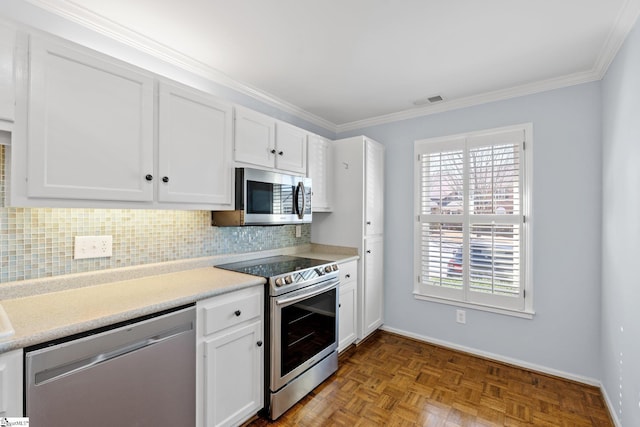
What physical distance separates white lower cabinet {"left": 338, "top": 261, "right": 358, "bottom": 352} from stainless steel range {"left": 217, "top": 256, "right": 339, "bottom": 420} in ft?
0.64

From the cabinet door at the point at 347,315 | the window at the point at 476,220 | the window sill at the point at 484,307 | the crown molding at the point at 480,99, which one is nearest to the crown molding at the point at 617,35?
the crown molding at the point at 480,99

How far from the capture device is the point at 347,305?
283 cm

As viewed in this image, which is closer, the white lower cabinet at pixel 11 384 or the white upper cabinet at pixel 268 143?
the white lower cabinet at pixel 11 384

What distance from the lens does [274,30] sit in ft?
6.02

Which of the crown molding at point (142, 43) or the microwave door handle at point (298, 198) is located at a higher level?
the crown molding at point (142, 43)

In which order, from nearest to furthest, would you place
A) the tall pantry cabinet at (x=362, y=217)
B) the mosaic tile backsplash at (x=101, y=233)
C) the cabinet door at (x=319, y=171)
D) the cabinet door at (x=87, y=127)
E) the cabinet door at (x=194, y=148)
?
the cabinet door at (x=87, y=127) < the mosaic tile backsplash at (x=101, y=233) < the cabinet door at (x=194, y=148) < the cabinet door at (x=319, y=171) < the tall pantry cabinet at (x=362, y=217)

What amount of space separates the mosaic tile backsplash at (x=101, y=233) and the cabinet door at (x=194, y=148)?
0.34 m

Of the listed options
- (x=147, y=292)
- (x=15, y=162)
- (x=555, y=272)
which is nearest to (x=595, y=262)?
(x=555, y=272)

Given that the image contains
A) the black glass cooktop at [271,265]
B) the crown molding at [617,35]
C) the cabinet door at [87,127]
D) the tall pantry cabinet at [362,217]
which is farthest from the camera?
the tall pantry cabinet at [362,217]

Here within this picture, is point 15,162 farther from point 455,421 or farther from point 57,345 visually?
point 455,421

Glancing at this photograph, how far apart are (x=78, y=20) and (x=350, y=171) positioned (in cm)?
228

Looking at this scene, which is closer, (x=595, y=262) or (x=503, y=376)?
(x=595, y=262)

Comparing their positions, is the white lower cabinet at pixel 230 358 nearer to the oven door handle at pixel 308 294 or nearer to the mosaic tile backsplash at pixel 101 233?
the oven door handle at pixel 308 294

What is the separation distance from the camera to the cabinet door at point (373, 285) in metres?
3.03
